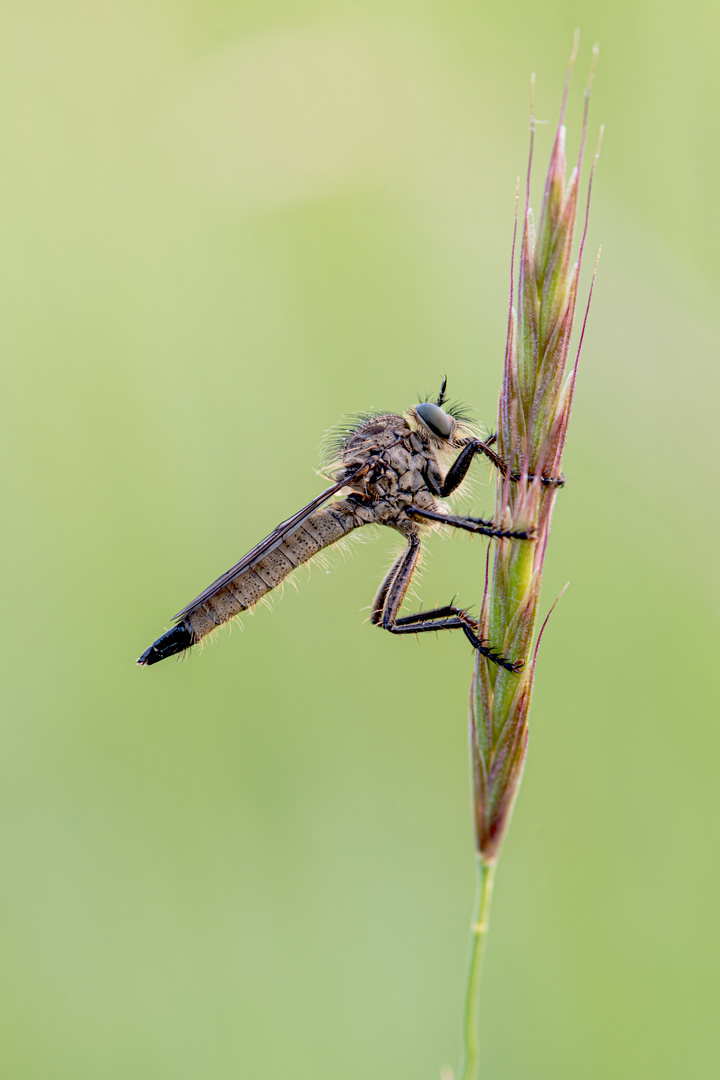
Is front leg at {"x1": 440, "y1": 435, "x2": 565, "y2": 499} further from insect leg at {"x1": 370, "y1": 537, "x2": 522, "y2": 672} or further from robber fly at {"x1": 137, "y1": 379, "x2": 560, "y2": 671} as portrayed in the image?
insect leg at {"x1": 370, "y1": 537, "x2": 522, "y2": 672}

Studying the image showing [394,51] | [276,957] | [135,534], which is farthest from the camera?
[394,51]

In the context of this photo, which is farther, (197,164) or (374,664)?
(197,164)

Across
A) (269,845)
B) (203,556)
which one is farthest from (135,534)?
(269,845)

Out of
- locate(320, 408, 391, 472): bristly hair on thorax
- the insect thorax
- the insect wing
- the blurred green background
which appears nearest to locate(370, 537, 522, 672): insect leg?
the insect thorax

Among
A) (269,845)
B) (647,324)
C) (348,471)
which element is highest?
(348,471)

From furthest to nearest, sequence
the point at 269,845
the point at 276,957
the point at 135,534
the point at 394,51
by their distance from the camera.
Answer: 1. the point at 394,51
2. the point at 135,534
3. the point at 269,845
4. the point at 276,957

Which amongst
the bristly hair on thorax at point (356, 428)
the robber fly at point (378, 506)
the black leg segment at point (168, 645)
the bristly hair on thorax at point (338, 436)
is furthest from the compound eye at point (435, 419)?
the black leg segment at point (168, 645)

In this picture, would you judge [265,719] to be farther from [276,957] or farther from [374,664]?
[276,957]

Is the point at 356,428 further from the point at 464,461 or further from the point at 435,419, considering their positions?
the point at 464,461
